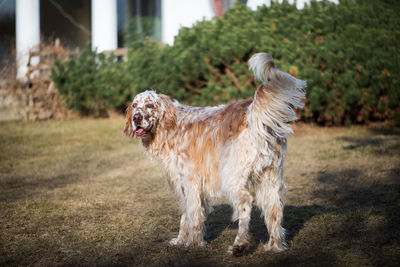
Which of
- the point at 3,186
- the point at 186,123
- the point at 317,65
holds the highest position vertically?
the point at 317,65

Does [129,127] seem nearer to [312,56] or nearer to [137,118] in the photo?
[137,118]

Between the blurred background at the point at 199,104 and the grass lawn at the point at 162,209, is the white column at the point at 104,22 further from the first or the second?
the grass lawn at the point at 162,209

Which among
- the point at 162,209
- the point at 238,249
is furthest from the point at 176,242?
the point at 162,209

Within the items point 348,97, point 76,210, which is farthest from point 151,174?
point 348,97

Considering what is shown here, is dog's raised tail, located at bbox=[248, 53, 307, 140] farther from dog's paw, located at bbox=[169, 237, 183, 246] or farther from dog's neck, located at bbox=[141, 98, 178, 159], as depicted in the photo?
dog's paw, located at bbox=[169, 237, 183, 246]

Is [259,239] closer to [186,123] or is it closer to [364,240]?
[364,240]

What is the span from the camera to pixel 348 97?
33.6ft

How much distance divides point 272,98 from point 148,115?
52.9 inches

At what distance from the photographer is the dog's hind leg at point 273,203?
157 inches

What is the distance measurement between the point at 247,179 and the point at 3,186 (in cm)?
507

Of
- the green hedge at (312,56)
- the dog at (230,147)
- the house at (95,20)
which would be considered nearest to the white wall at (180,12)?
the house at (95,20)

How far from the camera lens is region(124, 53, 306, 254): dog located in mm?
3854

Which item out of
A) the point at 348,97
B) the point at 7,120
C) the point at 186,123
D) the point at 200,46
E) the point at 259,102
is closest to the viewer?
→ the point at 259,102

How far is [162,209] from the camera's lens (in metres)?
5.84
